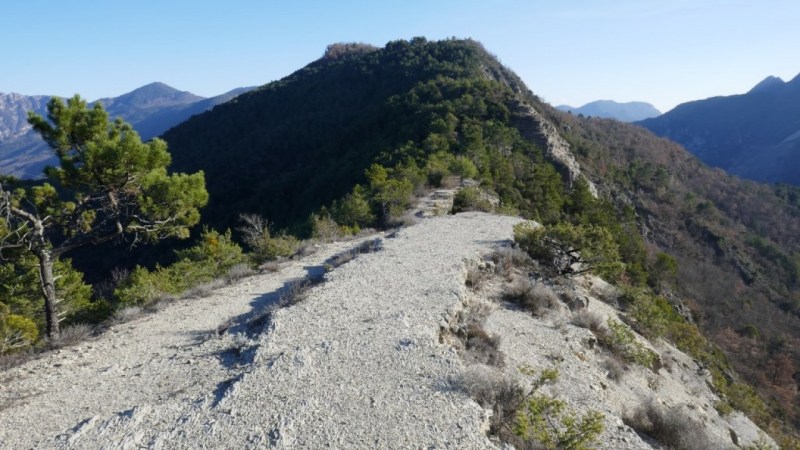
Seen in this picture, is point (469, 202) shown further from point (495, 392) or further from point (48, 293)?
point (48, 293)

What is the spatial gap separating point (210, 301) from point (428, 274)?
4.91 meters

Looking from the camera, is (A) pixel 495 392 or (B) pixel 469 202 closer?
(A) pixel 495 392

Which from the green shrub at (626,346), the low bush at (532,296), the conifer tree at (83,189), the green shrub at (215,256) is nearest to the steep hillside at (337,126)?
the green shrub at (215,256)

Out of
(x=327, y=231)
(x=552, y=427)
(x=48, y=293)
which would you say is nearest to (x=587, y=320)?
(x=552, y=427)

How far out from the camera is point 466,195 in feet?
66.5

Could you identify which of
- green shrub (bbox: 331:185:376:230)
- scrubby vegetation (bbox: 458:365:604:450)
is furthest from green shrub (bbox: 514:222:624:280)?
green shrub (bbox: 331:185:376:230)

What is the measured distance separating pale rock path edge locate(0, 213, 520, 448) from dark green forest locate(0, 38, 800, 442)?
3.68 meters

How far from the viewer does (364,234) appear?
17453mm

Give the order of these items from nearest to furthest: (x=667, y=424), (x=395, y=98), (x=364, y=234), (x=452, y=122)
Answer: (x=667, y=424)
(x=364, y=234)
(x=452, y=122)
(x=395, y=98)

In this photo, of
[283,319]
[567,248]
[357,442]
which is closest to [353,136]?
[567,248]

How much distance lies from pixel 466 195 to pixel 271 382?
15.1 m

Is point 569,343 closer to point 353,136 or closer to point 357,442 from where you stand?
point 357,442

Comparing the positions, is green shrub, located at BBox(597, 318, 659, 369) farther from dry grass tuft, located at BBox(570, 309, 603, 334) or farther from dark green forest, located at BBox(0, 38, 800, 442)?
dark green forest, located at BBox(0, 38, 800, 442)

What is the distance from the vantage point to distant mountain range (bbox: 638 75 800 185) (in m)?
146
